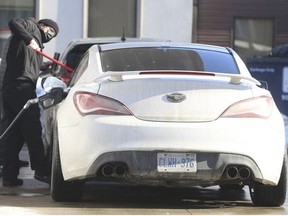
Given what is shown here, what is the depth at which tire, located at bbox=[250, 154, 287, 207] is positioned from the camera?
242 inches

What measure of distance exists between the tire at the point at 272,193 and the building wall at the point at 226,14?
922cm

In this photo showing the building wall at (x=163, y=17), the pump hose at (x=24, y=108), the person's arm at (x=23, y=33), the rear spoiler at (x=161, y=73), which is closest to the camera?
the rear spoiler at (x=161, y=73)

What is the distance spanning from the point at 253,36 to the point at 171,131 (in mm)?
10237

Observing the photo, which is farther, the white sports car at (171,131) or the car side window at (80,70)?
the car side window at (80,70)

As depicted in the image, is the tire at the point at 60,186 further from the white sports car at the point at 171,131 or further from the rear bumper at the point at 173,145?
the rear bumper at the point at 173,145

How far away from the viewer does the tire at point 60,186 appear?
6129 millimetres

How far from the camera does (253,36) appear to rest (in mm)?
15570

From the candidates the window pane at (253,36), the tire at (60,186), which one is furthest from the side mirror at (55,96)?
the window pane at (253,36)

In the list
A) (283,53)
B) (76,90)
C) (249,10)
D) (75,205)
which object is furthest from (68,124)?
(249,10)

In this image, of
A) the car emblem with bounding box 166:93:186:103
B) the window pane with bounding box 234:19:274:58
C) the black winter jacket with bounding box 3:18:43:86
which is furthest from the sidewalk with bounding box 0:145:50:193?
the window pane with bounding box 234:19:274:58

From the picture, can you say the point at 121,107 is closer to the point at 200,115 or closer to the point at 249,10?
the point at 200,115

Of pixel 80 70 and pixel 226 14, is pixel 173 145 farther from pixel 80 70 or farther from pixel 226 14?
pixel 226 14

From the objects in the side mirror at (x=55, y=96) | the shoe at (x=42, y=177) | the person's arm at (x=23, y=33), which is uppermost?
the person's arm at (x=23, y=33)

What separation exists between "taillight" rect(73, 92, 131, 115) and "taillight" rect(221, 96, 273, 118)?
32.3 inches
